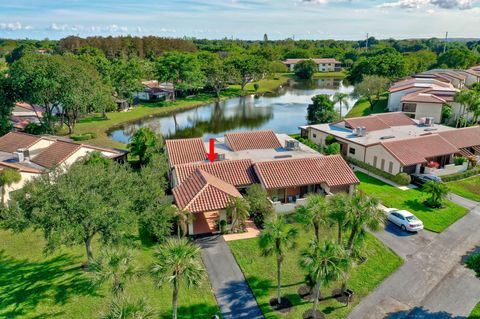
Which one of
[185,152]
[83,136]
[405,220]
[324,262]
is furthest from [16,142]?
[405,220]

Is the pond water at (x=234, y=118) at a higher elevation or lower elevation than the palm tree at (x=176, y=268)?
lower

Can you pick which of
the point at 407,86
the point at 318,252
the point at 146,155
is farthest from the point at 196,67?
the point at 318,252

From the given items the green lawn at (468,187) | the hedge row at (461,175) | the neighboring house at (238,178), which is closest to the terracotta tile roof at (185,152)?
the neighboring house at (238,178)

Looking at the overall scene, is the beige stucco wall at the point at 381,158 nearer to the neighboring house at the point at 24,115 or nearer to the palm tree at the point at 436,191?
the palm tree at the point at 436,191

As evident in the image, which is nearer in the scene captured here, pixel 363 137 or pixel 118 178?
pixel 118 178

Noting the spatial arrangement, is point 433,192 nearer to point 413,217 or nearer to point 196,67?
point 413,217

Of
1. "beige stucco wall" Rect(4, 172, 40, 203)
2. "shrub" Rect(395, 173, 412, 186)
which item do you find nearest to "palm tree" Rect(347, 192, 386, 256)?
"shrub" Rect(395, 173, 412, 186)

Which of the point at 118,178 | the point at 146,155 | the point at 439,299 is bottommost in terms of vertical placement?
the point at 439,299
